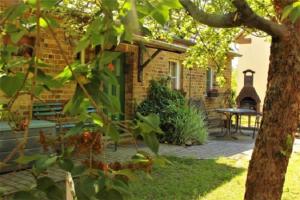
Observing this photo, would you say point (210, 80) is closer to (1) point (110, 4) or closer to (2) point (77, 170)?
(2) point (77, 170)

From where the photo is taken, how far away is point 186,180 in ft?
24.1

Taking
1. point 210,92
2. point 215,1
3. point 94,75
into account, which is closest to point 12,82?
point 94,75

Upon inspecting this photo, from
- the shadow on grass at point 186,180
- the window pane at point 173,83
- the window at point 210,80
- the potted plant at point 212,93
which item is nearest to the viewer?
the shadow on grass at point 186,180

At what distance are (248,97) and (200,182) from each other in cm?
1216

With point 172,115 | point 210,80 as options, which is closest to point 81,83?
point 172,115

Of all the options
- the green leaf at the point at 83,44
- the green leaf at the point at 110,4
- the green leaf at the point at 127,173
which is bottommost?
the green leaf at the point at 127,173

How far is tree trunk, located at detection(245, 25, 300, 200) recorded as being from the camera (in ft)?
11.1

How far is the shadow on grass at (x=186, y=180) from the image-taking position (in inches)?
249

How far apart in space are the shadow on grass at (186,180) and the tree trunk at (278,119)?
1.99 meters

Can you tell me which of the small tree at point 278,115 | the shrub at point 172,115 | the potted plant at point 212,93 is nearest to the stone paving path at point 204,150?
the shrub at point 172,115

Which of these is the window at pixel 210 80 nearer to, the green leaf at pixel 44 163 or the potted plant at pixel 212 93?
the potted plant at pixel 212 93

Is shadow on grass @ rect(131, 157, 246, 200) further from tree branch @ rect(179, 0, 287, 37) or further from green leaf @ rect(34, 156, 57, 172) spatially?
green leaf @ rect(34, 156, 57, 172)

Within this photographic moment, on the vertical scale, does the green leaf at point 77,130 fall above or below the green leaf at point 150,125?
below

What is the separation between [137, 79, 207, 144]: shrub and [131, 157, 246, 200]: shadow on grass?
2.71 m
